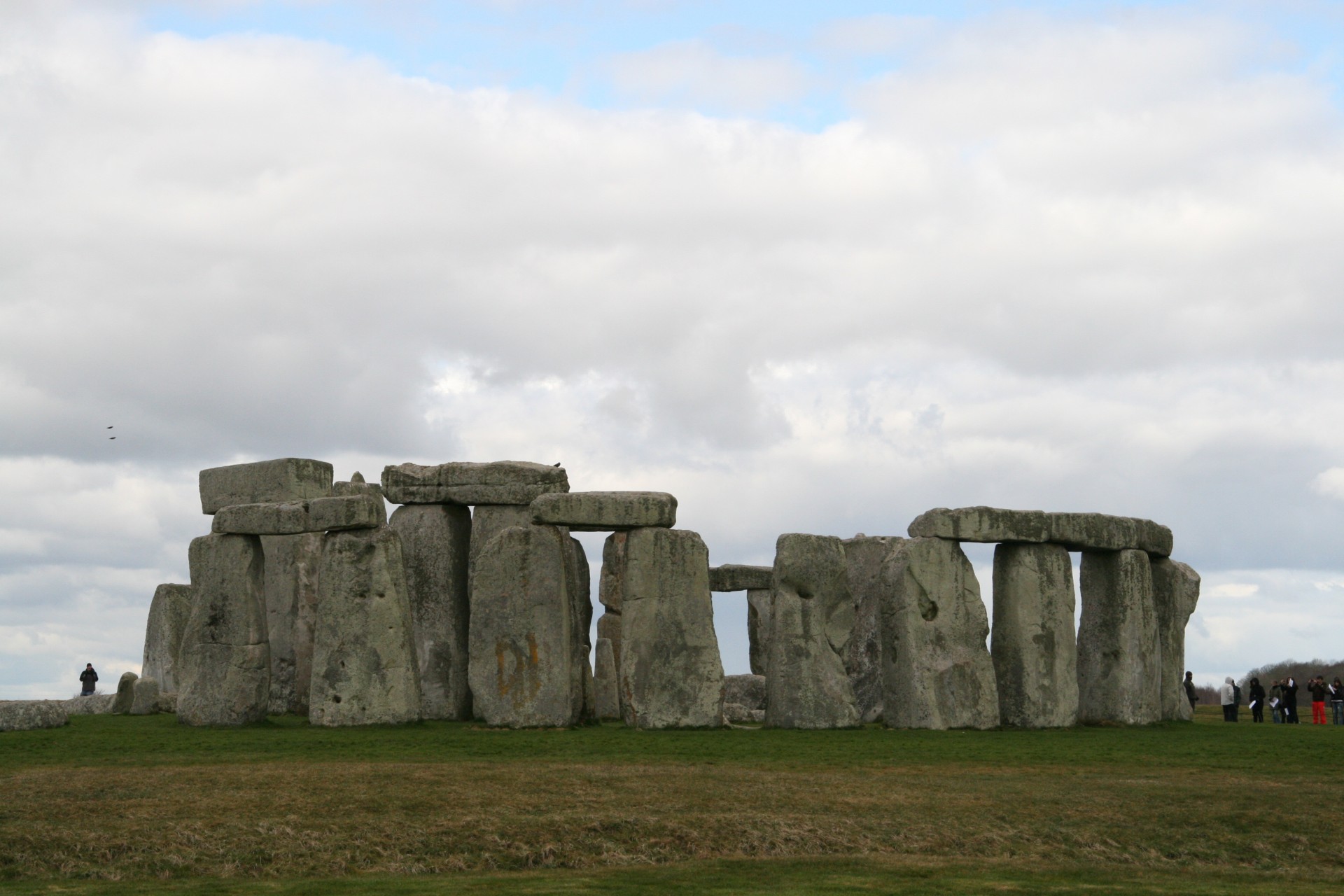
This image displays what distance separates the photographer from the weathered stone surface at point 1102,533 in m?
21.4

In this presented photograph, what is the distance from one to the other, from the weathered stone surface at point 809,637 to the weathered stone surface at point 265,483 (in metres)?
7.98

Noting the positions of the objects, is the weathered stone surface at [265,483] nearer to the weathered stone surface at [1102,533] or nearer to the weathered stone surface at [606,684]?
the weathered stone surface at [606,684]

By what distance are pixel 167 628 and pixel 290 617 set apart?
3620 millimetres

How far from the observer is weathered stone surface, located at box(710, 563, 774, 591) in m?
27.0

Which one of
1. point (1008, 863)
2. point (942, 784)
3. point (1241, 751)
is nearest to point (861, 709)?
point (1241, 751)

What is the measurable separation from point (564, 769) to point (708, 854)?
3029 millimetres

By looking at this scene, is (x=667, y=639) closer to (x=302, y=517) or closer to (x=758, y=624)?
(x=302, y=517)

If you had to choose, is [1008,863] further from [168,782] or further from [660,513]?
[660,513]

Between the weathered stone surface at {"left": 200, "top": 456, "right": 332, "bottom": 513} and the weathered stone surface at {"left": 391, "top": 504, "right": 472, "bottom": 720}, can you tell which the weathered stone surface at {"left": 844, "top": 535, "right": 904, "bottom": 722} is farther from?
the weathered stone surface at {"left": 200, "top": 456, "right": 332, "bottom": 513}

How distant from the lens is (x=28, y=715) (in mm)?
19328

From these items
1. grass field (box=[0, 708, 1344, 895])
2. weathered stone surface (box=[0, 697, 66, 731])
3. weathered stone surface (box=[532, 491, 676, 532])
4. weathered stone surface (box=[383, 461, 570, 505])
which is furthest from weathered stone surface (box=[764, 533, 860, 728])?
weathered stone surface (box=[0, 697, 66, 731])

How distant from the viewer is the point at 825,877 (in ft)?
36.1

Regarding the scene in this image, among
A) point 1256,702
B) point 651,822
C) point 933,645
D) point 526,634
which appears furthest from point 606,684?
point 1256,702

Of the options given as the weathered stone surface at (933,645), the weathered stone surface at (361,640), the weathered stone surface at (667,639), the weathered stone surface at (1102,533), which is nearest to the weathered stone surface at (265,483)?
the weathered stone surface at (361,640)
